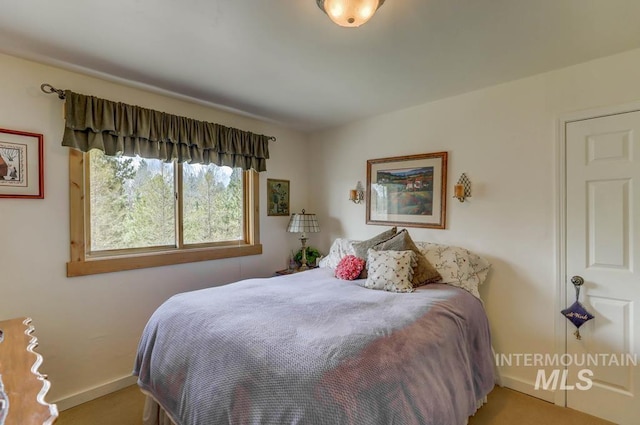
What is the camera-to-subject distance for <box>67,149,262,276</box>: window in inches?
91.1

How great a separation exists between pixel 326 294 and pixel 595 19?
88.8 inches

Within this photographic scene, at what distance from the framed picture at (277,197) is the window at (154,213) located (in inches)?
8.2

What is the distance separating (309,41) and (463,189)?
178 cm

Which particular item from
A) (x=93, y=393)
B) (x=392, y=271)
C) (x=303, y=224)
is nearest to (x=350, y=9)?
(x=392, y=271)

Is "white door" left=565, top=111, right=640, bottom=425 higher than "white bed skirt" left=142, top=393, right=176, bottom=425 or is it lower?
higher

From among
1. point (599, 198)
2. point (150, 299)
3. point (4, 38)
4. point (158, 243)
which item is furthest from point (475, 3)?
point (150, 299)

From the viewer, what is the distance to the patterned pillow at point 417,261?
2363 millimetres

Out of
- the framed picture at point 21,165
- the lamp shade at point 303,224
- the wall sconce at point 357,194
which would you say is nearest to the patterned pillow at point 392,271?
the wall sconce at point 357,194

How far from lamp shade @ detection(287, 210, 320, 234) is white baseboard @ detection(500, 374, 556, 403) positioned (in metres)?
2.27

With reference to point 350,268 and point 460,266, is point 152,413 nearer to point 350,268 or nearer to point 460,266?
point 350,268

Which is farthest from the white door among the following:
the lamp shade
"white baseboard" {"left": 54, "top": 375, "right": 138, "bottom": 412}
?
"white baseboard" {"left": 54, "top": 375, "right": 138, "bottom": 412}

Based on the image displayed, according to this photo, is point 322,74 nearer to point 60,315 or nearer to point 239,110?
point 239,110

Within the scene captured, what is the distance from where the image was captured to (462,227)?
2707 mm

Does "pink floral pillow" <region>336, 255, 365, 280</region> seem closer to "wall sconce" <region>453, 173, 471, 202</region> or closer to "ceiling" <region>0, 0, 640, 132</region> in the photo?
"wall sconce" <region>453, 173, 471, 202</region>
